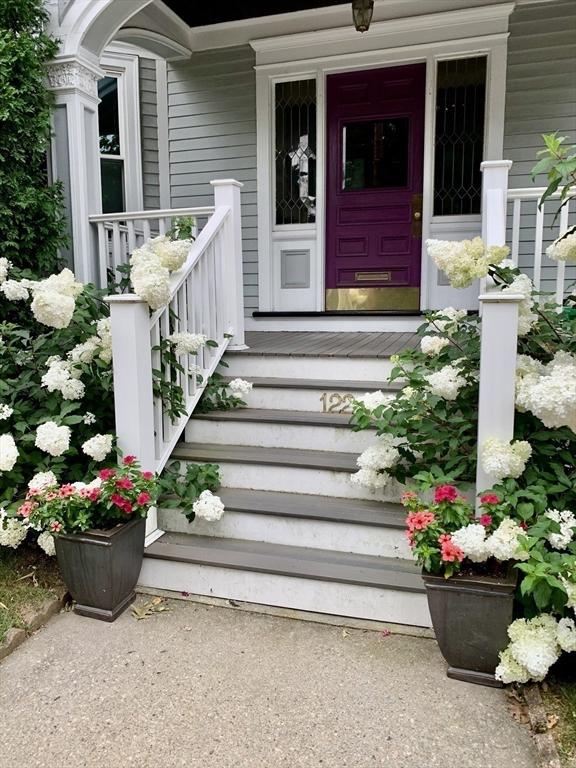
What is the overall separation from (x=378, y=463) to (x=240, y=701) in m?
1.07

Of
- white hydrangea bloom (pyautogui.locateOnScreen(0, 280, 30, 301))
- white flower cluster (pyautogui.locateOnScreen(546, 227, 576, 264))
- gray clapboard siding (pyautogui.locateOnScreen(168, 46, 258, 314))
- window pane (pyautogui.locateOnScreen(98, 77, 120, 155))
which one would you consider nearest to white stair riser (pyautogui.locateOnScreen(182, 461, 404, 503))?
white flower cluster (pyautogui.locateOnScreen(546, 227, 576, 264))

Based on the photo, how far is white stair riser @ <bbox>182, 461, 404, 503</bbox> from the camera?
265 centimetres

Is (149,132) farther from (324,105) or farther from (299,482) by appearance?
(299,482)

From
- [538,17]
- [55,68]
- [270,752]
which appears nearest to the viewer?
[270,752]

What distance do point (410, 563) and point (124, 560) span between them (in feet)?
3.78

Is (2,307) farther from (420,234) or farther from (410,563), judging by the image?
(420,234)

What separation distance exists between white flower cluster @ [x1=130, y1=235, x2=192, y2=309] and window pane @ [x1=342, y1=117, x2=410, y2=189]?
264 cm

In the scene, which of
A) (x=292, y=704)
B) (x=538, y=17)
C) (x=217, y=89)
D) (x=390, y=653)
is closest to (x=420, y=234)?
(x=538, y=17)

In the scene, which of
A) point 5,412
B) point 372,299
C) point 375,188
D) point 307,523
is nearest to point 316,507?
point 307,523

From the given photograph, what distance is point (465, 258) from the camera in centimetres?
228

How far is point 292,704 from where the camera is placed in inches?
71.1

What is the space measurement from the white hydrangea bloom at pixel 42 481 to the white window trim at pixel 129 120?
12.8 feet

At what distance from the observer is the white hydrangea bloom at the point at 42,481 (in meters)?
2.35

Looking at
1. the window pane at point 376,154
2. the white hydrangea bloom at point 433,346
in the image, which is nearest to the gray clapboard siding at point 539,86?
the window pane at point 376,154
